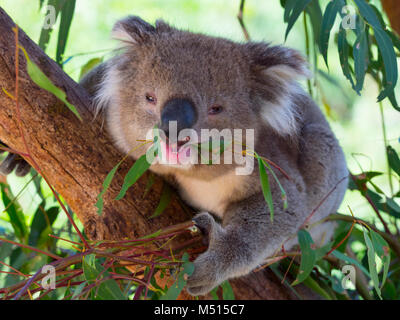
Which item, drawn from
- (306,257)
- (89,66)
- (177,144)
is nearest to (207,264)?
(306,257)

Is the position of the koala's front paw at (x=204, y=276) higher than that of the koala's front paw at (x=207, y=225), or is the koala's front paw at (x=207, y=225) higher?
the koala's front paw at (x=207, y=225)

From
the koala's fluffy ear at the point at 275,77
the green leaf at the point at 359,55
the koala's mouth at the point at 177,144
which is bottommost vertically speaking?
the koala's mouth at the point at 177,144

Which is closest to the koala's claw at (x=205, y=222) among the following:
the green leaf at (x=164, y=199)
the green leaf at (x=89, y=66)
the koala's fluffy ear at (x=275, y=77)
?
the green leaf at (x=164, y=199)

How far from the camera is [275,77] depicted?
2354 millimetres

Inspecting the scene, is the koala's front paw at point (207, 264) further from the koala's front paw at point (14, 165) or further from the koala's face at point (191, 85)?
the koala's front paw at point (14, 165)

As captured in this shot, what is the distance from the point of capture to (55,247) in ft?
9.50

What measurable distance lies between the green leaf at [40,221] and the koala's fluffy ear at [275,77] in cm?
132

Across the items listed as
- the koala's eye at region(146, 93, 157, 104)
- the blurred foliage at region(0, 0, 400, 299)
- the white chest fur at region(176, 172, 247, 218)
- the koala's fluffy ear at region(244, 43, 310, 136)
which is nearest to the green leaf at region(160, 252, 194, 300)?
the blurred foliage at region(0, 0, 400, 299)

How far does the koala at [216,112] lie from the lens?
206 centimetres

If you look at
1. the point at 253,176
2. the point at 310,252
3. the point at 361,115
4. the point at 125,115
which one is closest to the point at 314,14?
the point at 253,176

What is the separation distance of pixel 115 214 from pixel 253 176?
0.67 metres

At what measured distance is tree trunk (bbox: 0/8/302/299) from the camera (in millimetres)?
2039

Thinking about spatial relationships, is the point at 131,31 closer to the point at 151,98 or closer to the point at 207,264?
the point at 151,98

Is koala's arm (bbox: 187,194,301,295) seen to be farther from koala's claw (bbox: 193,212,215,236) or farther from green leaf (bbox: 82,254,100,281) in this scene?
green leaf (bbox: 82,254,100,281)
